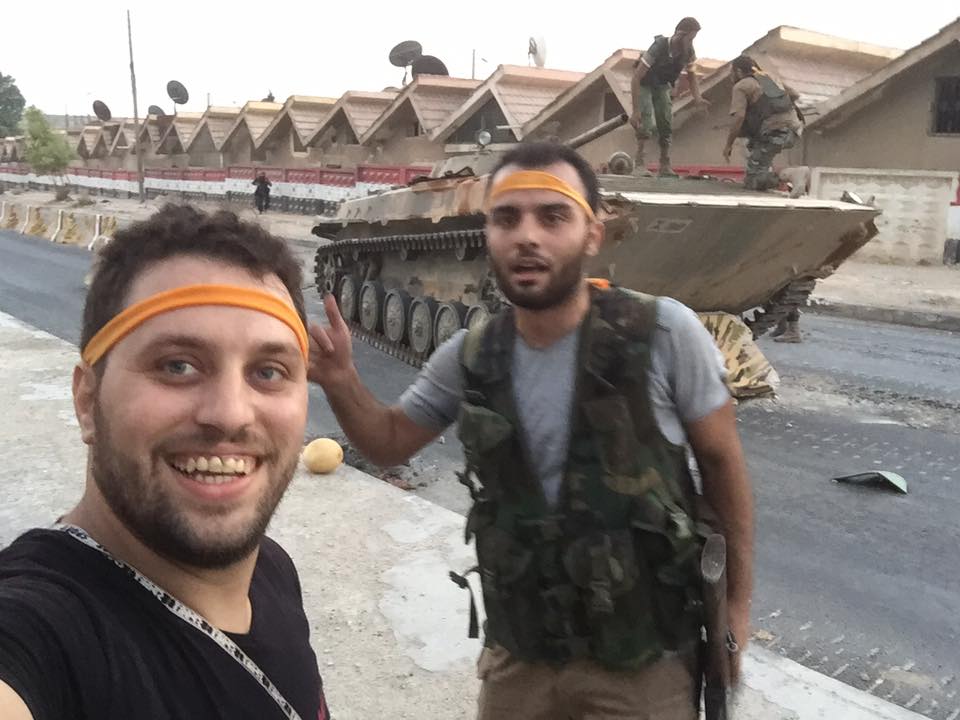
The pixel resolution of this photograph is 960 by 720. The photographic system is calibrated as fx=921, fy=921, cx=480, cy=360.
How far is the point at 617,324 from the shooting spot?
1.99 meters

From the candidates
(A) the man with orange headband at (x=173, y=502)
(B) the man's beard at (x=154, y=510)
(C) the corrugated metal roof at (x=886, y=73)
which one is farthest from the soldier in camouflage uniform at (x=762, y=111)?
(C) the corrugated metal roof at (x=886, y=73)

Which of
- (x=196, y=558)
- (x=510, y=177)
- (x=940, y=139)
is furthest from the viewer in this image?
(x=940, y=139)

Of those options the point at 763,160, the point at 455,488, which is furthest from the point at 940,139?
the point at 455,488

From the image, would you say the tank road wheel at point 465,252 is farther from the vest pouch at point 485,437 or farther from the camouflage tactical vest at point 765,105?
the vest pouch at point 485,437

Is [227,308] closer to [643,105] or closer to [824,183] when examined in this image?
[643,105]

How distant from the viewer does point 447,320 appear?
9023 millimetres

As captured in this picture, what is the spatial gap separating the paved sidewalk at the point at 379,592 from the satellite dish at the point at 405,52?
2972 cm

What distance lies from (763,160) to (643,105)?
4.36 feet

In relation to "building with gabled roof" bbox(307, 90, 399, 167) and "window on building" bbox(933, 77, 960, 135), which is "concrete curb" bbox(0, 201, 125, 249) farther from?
Answer: "window on building" bbox(933, 77, 960, 135)

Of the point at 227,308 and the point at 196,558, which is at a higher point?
the point at 227,308

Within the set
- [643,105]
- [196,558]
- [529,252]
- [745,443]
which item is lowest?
[745,443]

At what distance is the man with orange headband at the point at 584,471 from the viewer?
1.94 metres

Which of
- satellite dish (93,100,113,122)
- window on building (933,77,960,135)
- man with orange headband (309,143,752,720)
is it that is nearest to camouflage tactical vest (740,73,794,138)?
man with orange headband (309,143,752,720)

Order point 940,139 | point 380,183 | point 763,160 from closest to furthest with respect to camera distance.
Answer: point 763,160 < point 940,139 < point 380,183
